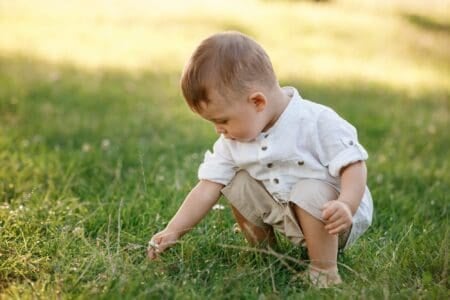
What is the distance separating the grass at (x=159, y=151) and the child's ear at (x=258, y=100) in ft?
1.77

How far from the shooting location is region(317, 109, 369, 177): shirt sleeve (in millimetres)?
2769

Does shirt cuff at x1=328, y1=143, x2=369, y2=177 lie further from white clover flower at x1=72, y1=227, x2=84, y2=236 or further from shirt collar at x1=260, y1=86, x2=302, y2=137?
Answer: white clover flower at x1=72, y1=227, x2=84, y2=236

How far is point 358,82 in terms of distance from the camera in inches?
322

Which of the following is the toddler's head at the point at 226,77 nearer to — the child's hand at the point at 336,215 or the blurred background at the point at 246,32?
the child's hand at the point at 336,215

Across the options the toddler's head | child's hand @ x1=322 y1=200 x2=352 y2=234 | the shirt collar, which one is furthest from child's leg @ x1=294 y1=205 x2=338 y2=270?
the toddler's head

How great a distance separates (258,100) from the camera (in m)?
2.79

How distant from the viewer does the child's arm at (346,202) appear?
2629 millimetres

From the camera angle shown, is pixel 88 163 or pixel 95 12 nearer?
pixel 88 163

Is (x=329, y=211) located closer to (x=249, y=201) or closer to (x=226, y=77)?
(x=249, y=201)

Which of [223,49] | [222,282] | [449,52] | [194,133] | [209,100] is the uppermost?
[223,49]

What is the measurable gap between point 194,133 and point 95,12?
6.36 m

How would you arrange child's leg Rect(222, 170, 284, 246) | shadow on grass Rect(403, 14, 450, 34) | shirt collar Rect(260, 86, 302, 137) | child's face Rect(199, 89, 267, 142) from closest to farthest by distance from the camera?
child's face Rect(199, 89, 267, 142)
shirt collar Rect(260, 86, 302, 137)
child's leg Rect(222, 170, 284, 246)
shadow on grass Rect(403, 14, 450, 34)

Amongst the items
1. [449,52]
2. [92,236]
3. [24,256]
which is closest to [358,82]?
[449,52]

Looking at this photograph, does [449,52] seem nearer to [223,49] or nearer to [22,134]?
[22,134]
